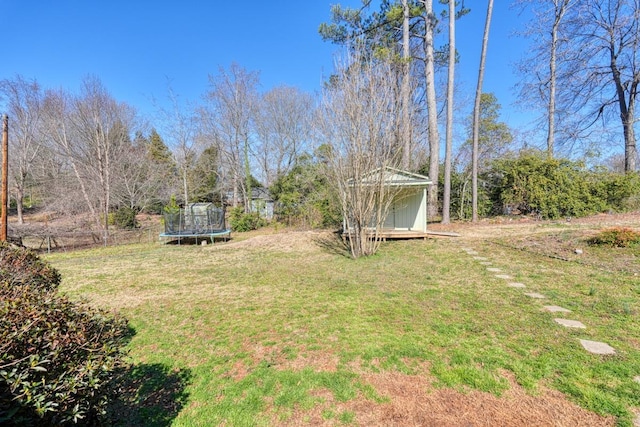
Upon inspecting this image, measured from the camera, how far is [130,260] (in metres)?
8.27

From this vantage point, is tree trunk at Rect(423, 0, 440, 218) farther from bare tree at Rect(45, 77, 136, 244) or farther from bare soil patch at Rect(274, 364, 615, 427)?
bare tree at Rect(45, 77, 136, 244)

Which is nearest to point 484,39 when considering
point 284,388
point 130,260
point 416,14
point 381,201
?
point 416,14

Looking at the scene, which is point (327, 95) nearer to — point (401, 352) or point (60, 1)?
point (401, 352)

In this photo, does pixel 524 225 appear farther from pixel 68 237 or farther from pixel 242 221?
pixel 68 237

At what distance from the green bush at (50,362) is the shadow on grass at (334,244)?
613 cm

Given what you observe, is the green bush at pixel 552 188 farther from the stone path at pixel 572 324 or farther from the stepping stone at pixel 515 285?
the stepping stone at pixel 515 285

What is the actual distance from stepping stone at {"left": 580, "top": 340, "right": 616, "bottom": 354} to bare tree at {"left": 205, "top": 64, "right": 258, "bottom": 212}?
18.1 m

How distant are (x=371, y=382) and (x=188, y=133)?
61.9 ft

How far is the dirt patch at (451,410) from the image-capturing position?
1.84m

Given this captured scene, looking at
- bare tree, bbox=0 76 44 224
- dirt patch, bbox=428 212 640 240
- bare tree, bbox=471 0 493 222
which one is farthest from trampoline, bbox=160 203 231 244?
bare tree, bbox=0 76 44 224

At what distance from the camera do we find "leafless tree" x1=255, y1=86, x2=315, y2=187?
20.0m

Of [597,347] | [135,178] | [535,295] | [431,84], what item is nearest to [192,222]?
[135,178]

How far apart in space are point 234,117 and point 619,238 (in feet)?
63.0

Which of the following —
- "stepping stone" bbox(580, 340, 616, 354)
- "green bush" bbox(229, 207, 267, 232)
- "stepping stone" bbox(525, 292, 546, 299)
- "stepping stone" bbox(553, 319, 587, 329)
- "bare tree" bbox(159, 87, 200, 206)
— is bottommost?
"stepping stone" bbox(580, 340, 616, 354)
